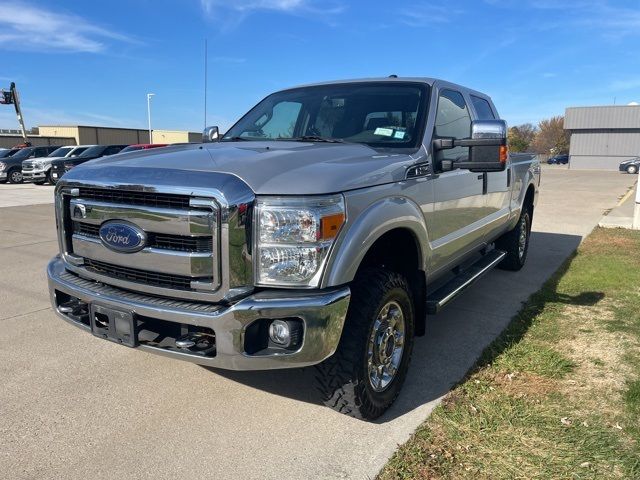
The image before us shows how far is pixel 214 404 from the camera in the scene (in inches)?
129

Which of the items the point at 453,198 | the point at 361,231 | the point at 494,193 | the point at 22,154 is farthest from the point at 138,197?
the point at 22,154

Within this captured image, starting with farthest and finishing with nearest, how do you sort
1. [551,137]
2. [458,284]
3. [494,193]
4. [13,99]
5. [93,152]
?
[551,137] → [13,99] → [93,152] → [494,193] → [458,284]

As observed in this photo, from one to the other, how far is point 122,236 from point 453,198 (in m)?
2.46

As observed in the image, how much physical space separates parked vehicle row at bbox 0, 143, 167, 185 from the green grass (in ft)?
62.8

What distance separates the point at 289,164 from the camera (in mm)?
2775

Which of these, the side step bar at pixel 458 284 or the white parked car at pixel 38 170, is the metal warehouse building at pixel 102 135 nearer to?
the white parked car at pixel 38 170

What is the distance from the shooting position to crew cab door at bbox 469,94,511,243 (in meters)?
5.07

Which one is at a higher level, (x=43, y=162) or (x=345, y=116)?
(x=345, y=116)

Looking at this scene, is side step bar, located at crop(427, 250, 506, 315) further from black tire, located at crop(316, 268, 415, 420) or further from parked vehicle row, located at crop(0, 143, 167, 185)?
parked vehicle row, located at crop(0, 143, 167, 185)

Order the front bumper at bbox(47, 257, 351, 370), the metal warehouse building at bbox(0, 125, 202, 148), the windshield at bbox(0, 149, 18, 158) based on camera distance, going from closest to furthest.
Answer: the front bumper at bbox(47, 257, 351, 370) < the windshield at bbox(0, 149, 18, 158) < the metal warehouse building at bbox(0, 125, 202, 148)

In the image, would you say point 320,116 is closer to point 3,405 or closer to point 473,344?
point 473,344

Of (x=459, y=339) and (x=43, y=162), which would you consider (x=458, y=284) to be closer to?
(x=459, y=339)

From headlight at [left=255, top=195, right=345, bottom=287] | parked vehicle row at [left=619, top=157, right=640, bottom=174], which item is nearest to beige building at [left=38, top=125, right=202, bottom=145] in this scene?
parked vehicle row at [left=619, top=157, right=640, bottom=174]

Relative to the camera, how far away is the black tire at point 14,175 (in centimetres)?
2334
